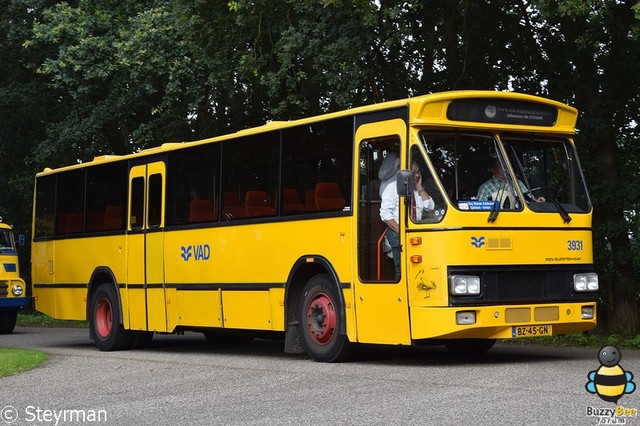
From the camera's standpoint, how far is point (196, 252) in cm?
1825

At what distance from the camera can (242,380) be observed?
1334cm

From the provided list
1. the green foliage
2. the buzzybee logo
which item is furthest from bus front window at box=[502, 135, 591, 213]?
the green foliage

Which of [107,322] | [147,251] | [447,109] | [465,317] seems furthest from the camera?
[107,322]

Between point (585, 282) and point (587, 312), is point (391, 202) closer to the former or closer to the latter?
point (585, 282)

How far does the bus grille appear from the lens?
13.7m

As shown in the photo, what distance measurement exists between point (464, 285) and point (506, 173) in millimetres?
1507

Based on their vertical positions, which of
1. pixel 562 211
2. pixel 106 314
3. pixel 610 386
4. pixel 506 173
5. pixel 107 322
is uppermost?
pixel 506 173

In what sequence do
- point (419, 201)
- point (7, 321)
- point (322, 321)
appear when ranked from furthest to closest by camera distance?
point (7, 321) < point (322, 321) < point (419, 201)

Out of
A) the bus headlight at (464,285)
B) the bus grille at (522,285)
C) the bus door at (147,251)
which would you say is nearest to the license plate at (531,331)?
the bus grille at (522,285)

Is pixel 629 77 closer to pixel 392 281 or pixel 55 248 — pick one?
pixel 392 281

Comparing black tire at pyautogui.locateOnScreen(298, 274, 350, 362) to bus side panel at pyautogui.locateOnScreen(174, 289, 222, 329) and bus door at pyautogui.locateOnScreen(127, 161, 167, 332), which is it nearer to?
bus side panel at pyautogui.locateOnScreen(174, 289, 222, 329)

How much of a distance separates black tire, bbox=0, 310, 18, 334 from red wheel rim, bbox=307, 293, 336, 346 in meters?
13.0

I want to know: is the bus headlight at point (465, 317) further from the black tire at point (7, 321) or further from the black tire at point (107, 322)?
the black tire at point (7, 321)

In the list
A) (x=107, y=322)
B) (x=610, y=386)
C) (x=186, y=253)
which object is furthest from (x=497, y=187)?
(x=107, y=322)
